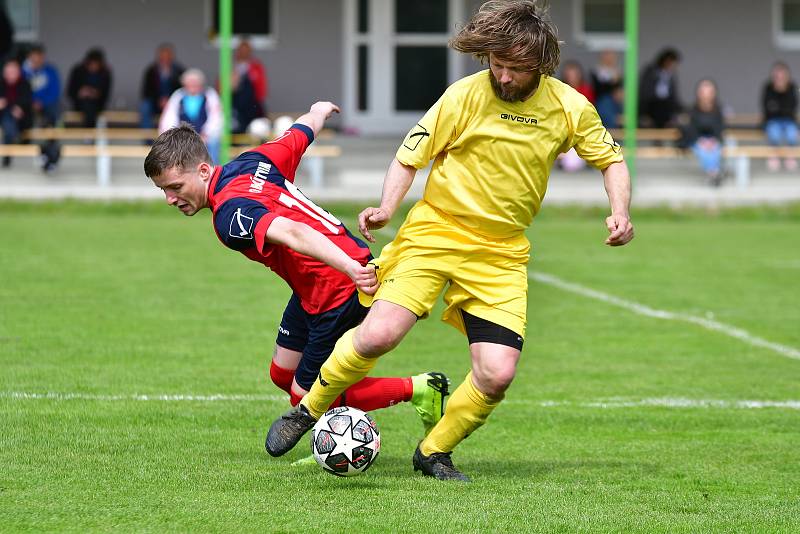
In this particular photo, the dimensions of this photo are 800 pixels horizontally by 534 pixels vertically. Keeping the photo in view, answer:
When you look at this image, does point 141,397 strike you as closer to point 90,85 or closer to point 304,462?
point 304,462

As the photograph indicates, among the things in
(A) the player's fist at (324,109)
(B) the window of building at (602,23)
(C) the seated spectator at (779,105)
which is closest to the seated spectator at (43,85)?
(B) the window of building at (602,23)

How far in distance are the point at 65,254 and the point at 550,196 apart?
30.5 feet

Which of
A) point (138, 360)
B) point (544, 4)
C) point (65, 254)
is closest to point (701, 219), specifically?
point (65, 254)

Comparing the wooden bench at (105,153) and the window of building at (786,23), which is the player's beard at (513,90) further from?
the window of building at (786,23)

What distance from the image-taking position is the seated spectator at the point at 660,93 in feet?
75.8

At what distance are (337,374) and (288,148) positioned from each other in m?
1.10

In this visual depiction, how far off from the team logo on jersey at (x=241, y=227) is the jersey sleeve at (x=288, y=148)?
0.65 metres

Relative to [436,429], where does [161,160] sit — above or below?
above

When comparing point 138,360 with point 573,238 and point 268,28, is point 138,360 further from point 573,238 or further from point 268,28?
point 268,28

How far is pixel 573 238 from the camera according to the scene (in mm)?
16719

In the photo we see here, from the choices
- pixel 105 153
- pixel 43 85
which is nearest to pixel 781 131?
pixel 105 153

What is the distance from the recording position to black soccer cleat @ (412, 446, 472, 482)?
18.5ft

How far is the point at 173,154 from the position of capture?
5.61 metres

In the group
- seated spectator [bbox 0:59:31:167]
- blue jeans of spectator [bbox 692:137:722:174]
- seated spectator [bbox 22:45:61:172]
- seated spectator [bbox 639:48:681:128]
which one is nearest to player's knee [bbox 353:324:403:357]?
seated spectator [bbox 22:45:61:172]
